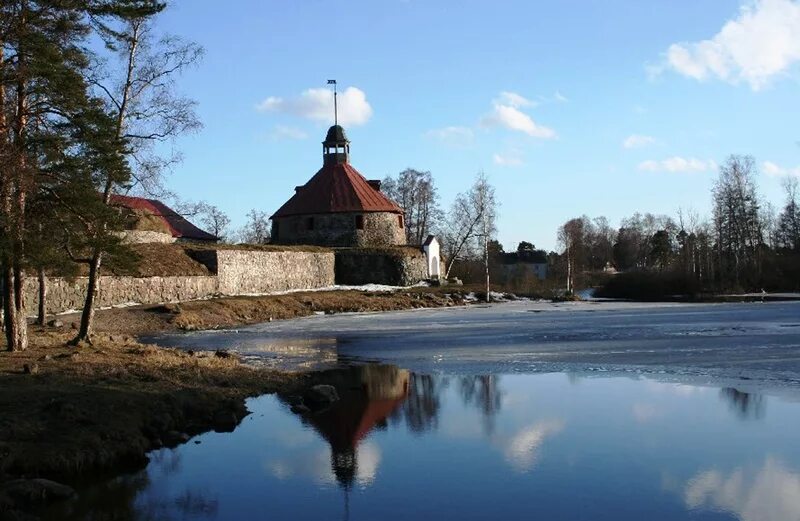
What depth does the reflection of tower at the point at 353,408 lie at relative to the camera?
11.6 meters

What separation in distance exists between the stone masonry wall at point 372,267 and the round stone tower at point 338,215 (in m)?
3.35

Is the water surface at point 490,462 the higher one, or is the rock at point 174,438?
the rock at point 174,438

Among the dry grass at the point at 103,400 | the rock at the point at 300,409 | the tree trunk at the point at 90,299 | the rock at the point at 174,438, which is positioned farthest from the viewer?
the tree trunk at the point at 90,299

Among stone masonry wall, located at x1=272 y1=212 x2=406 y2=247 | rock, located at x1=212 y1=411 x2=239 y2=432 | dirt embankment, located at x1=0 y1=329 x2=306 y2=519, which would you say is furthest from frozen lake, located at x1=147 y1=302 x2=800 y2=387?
stone masonry wall, located at x1=272 y1=212 x2=406 y2=247

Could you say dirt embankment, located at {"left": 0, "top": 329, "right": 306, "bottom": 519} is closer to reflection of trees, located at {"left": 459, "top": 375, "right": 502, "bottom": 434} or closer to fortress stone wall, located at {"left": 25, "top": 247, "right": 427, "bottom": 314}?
reflection of trees, located at {"left": 459, "top": 375, "right": 502, "bottom": 434}

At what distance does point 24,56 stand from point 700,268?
199 feet

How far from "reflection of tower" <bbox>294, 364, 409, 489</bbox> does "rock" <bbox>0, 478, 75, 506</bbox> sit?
3.44 m

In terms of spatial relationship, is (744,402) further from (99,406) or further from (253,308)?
(253,308)

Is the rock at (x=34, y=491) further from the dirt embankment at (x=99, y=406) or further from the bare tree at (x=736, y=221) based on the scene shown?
the bare tree at (x=736, y=221)

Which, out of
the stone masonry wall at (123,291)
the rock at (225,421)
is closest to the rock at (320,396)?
the rock at (225,421)

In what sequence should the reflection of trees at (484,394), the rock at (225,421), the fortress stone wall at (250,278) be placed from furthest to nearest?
1. the fortress stone wall at (250,278)
2. the reflection of trees at (484,394)
3. the rock at (225,421)

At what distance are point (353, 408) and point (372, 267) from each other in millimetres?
43656

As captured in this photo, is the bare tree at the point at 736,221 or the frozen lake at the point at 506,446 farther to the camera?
the bare tree at the point at 736,221

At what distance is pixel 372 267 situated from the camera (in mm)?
58719
